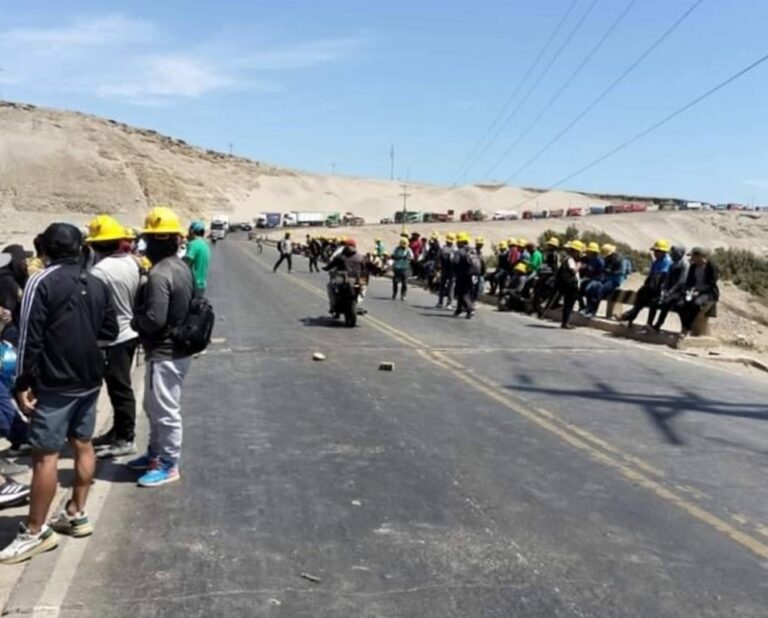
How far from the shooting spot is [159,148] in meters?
150

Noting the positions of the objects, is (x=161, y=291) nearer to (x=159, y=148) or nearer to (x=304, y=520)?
(x=304, y=520)

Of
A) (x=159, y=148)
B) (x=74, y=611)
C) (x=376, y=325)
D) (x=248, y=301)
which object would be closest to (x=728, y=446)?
(x=74, y=611)

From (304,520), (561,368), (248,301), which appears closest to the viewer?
(304,520)

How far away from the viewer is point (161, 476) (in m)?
6.34

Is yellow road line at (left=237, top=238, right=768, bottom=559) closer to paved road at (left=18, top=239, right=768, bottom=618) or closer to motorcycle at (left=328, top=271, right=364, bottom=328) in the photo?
paved road at (left=18, top=239, right=768, bottom=618)

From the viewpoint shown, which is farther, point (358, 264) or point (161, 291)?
point (358, 264)

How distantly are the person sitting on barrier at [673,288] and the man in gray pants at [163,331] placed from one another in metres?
12.2

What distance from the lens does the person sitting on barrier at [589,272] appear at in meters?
20.1

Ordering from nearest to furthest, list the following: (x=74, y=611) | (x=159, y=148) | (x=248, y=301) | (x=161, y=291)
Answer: (x=74, y=611) → (x=161, y=291) → (x=248, y=301) → (x=159, y=148)

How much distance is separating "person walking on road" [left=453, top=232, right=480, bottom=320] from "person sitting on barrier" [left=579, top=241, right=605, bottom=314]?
7.83 ft

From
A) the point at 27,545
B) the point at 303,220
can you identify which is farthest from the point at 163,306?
the point at 303,220

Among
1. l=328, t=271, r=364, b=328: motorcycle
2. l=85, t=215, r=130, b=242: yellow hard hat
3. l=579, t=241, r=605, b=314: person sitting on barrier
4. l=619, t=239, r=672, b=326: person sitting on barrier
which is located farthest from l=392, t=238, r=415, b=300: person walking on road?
l=85, t=215, r=130, b=242: yellow hard hat

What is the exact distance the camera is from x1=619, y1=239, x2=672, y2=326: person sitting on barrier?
1722 centimetres

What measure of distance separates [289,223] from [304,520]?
356 feet
